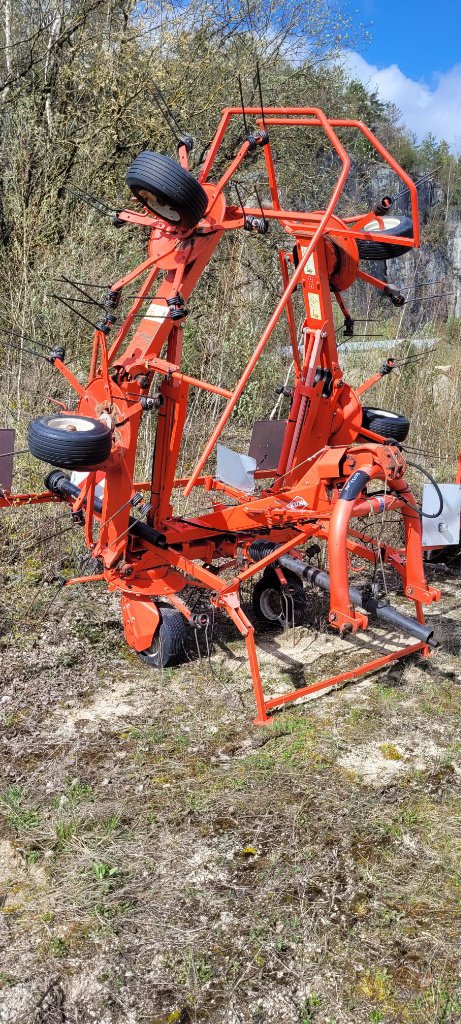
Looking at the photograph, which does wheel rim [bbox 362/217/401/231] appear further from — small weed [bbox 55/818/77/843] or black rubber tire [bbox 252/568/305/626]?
small weed [bbox 55/818/77/843]

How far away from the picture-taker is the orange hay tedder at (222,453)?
3.96 metres

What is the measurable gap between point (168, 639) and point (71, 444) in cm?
146

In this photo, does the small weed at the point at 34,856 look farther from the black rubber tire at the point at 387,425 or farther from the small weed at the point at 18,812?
the black rubber tire at the point at 387,425

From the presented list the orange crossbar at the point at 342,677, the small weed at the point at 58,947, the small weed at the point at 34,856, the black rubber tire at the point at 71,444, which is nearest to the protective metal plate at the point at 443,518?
the orange crossbar at the point at 342,677

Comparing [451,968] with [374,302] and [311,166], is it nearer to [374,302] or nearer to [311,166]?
[311,166]

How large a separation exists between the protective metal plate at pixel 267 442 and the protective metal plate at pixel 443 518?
105 centimetres

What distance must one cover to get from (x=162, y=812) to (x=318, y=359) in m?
3.00

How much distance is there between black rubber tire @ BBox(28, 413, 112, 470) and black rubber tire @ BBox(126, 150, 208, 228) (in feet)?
3.60

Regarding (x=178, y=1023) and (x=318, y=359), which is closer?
(x=178, y=1023)

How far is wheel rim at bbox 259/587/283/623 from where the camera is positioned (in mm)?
5469

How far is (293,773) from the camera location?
362cm

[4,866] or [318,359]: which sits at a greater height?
[318,359]

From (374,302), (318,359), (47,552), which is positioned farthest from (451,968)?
(374,302)

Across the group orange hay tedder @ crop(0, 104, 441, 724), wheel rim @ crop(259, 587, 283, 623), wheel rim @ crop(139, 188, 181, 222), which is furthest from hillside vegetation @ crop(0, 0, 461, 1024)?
wheel rim @ crop(139, 188, 181, 222)
